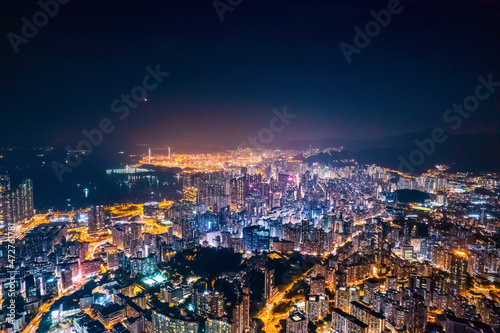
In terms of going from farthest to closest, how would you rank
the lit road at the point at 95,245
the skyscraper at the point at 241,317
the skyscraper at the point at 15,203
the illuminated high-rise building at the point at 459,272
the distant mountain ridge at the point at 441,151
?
the distant mountain ridge at the point at 441,151 < the skyscraper at the point at 15,203 < the lit road at the point at 95,245 < the illuminated high-rise building at the point at 459,272 < the skyscraper at the point at 241,317

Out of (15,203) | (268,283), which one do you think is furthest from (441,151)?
(15,203)

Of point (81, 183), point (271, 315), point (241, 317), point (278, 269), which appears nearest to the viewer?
point (241, 317)

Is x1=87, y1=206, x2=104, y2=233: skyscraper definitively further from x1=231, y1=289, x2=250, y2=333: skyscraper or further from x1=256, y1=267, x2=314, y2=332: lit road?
x1=231, y1=289, x2=250, y2=333: skyscraper

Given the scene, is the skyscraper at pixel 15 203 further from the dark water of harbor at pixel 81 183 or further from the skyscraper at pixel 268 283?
the skyscraper at pixel 268 283

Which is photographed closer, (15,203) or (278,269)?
(278,269)

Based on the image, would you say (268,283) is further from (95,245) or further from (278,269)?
(95,245)

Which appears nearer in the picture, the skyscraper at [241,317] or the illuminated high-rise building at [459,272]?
the skyscraper at [241,317]

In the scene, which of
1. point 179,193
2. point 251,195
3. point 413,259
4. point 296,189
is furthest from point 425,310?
point 179,193

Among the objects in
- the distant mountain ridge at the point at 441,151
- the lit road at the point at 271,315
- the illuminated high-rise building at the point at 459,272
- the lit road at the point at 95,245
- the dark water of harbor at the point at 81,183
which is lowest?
the lit road at the point at 271,315

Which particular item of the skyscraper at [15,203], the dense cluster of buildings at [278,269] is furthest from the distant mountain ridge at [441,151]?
the skyscraper at [15,203]

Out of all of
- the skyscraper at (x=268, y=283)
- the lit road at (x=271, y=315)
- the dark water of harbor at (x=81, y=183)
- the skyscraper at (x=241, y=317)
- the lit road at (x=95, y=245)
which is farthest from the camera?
the dark water of harbor at (x=81, y=183)

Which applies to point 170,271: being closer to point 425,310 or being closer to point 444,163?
point 425,310
